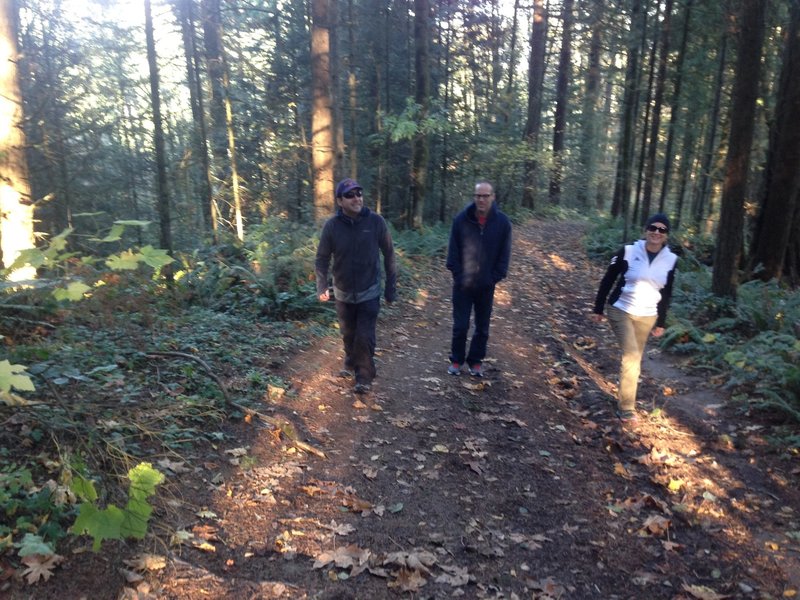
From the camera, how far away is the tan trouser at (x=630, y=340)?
6.12 m

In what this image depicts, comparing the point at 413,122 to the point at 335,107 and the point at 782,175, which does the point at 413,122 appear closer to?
the point at 335,107

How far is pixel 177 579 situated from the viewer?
316cm

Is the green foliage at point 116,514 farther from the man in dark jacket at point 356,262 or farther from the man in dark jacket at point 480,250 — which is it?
the man in dark jacket at point 480,250

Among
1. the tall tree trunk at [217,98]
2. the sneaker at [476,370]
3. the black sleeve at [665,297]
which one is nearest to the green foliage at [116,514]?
the sneaker at [476,370]

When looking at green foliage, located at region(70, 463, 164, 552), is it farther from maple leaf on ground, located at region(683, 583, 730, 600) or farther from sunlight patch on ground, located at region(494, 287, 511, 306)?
sunlight patch on ground, located at region(494, 287, 511, 306)

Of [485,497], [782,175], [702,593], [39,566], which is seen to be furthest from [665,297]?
[782,175]

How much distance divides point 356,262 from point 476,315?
80.3 inches

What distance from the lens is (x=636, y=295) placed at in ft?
19.8

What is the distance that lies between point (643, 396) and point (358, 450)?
13.8 ft

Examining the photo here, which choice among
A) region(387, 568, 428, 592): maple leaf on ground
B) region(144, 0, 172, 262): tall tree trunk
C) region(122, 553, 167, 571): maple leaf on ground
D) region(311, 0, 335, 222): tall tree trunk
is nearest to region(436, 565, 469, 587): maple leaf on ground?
region(387, 568, 428, 592): maple leaf on ground

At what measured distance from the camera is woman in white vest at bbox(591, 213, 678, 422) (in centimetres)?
598

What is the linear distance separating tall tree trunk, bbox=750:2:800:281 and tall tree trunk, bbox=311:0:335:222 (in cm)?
925

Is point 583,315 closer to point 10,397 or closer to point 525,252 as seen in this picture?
point 525,252

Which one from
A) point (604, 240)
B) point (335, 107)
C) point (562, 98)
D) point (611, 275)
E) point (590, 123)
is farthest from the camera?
point (590, 123)
